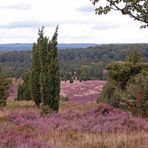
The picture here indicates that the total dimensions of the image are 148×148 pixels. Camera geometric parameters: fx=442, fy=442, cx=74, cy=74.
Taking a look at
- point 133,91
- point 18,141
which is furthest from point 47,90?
point 18,141

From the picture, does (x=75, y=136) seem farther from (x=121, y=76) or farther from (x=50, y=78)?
(x=121, y=76)

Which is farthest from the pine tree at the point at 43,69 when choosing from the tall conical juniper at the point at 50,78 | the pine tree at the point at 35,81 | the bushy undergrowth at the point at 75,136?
the bushy undergrowth at the point at 75,136

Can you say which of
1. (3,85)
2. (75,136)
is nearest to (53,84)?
(3,85)

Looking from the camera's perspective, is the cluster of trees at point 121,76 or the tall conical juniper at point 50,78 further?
the cluster of trees at point 121,76

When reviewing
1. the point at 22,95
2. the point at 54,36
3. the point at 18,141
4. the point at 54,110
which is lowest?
the point at 22,95

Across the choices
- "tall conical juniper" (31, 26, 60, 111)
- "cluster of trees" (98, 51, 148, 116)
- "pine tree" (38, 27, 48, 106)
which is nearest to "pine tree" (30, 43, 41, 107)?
"pine tree" (38, 27, 48, 106)

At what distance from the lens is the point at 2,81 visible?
25.0m

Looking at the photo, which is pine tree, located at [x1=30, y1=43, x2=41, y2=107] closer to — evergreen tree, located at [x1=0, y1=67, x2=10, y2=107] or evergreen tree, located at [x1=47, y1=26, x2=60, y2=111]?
evergreen tree, located at [x1=47, y1=26, x2=60, y2=111]

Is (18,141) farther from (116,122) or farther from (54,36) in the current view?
(54,36)

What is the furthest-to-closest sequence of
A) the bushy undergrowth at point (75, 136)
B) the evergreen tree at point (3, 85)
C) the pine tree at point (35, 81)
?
the pine tree at point (35, 81)
the evergreen tree at point (3, 85)
the bushy undergrowth at point (75, 136)

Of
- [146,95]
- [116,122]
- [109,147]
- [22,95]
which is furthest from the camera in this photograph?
[22,95]

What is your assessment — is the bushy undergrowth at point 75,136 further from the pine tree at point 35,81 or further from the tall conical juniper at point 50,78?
the pine tree at point 35,81

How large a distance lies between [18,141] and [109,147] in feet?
8.05

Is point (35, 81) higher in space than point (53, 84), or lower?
lower
